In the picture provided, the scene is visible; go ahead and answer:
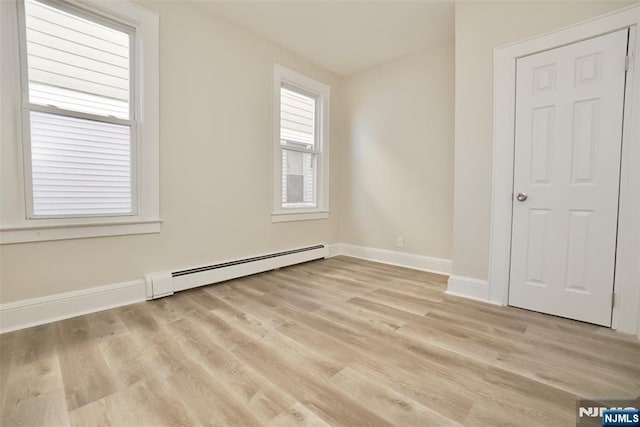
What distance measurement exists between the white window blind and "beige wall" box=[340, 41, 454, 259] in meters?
0.59

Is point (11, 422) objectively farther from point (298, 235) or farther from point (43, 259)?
point (298, 235)

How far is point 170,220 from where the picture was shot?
2572mm

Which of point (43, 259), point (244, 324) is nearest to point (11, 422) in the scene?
point (244, 324)

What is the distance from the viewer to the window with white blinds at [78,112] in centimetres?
194

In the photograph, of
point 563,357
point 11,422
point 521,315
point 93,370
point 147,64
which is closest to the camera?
point 11,422

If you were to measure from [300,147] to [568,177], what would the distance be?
2.78 m

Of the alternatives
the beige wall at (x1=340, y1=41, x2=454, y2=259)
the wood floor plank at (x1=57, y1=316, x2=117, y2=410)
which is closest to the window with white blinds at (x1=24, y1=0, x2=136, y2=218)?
the wood floor plank at (x1=57, y1=316, x2=117, y2=410)

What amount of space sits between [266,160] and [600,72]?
2985 millimetres

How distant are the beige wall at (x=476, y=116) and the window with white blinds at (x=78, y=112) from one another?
2.90 metres

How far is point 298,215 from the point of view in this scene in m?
3.72

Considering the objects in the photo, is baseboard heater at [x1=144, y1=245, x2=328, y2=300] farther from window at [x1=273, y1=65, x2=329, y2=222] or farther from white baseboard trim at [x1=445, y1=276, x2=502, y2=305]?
white baseboard trim at [x1=445, y1=276, x2=502, y2=305]

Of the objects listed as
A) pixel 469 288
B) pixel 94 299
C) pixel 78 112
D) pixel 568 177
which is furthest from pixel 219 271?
pixel 568 177

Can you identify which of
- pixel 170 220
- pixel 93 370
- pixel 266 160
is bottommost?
pixel 93 370

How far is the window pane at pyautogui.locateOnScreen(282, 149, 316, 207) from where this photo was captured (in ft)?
12.0
